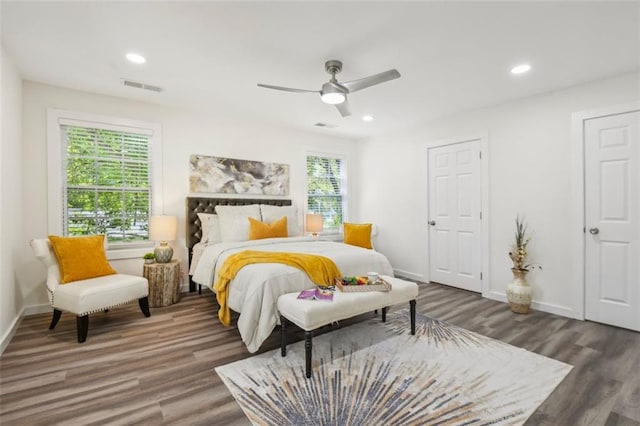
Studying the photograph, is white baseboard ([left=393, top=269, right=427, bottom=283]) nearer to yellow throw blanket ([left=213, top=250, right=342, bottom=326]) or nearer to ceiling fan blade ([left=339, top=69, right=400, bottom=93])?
yellow throw blanket ([left=213, top=250, right=342, bottom=326])

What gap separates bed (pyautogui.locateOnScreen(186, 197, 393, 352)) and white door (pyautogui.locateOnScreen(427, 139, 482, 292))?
5.53 ft

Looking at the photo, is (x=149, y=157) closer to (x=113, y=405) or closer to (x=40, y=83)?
(x=40, y=83)

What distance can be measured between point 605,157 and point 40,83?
6.22 meters

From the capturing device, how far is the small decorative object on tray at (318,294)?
7.92ft

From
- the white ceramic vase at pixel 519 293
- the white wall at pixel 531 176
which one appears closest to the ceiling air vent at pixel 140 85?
the white wall at pixel 531 176

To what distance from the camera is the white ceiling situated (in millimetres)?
2143

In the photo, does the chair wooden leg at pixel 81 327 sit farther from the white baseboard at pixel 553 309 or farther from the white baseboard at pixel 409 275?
the white baseboard at pixel 553 309

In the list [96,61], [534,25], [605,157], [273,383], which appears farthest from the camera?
[605,157]

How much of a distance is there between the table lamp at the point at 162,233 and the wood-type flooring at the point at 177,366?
64cm

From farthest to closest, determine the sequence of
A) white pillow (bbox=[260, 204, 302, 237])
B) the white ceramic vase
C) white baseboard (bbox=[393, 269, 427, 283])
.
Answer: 1. white baseboard (bbox=[393, 269, 427, 283])
2. white pillow (bbox=[260, 204, 302, 237])
3. the white ceramic vase

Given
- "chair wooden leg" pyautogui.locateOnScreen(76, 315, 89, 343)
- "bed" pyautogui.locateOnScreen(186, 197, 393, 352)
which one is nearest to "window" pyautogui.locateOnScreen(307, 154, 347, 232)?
"bed" pyautogui.locateOnScreen(186, 197, 393, 352)

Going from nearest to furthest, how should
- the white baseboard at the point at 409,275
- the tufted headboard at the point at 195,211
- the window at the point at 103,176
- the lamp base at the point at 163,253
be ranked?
the window at the point at 103,176 → the lamp base at the point at 163,253 → the tufted headboard at the point at 195,211 → the white baseboard at the point at 409,275

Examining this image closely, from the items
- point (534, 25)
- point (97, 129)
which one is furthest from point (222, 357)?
point (534, 25)

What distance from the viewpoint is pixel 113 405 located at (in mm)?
1880
